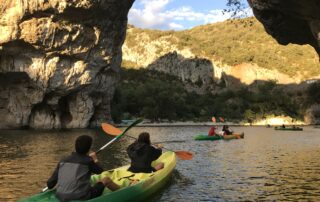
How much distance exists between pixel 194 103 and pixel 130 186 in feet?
308

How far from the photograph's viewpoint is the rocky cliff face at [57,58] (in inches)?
1885

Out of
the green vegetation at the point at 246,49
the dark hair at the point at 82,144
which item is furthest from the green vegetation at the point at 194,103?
the dark hair at the point at 82,144

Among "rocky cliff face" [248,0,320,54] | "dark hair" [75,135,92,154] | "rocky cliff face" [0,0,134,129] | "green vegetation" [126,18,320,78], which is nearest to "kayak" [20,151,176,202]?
"dark hair" [75,135,92,154]

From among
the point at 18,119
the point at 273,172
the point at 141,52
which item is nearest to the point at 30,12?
the point at 18,119

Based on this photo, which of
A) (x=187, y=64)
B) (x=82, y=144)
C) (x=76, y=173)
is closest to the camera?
(x=82, y=144)

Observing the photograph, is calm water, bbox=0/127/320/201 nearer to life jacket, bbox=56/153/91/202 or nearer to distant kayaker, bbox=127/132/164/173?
distant kayaker, bbox=127/132/164/173

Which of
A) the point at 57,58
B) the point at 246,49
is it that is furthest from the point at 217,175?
the point at 246,49

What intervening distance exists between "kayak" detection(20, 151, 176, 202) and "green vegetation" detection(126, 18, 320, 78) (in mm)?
112480

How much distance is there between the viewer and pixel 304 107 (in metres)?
94.9

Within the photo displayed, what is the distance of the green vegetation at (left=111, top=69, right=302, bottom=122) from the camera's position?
86475mm

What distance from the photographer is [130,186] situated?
10.9m

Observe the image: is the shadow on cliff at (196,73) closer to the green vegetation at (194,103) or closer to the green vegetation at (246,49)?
the green vegetation at (246,49)

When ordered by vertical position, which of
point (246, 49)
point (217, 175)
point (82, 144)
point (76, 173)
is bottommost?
point (217, 175)

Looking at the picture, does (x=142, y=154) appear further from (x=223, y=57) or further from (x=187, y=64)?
(x=187, y=64)
